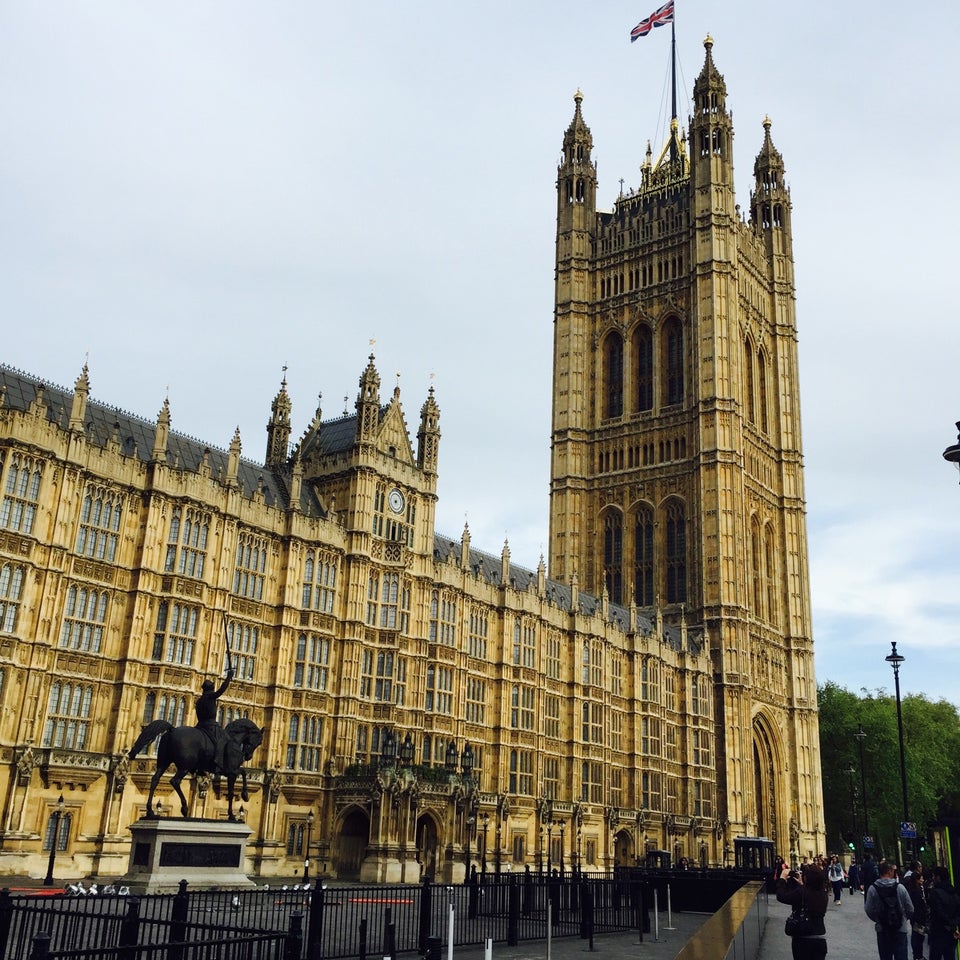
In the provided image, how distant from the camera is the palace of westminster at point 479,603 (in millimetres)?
41000

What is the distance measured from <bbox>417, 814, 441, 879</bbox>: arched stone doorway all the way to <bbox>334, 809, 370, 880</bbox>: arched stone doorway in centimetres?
289

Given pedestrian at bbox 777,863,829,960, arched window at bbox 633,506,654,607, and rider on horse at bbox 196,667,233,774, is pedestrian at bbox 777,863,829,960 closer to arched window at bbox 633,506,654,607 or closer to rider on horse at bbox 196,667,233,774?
rider on horse at bbox 196,667,233,774

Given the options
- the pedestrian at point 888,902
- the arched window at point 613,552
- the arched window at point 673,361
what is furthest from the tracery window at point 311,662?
the arched window at point 673,361

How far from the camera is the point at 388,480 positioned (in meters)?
56.1

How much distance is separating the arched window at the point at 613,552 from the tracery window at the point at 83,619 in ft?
209

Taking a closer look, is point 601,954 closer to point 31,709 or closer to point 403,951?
point 403,951

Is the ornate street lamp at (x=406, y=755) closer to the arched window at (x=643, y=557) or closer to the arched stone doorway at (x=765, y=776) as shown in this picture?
the arched window at (x=643, y=557)

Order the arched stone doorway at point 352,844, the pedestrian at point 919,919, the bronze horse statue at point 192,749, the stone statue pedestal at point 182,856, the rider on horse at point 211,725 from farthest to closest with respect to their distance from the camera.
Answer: the arched stone doorway at point 352,844 → the rider on horse at point 211,725 → the bronze horse statue at point 192,749 → the stone statue pedestal at point 182,856 → the pedestrian at point 919,919

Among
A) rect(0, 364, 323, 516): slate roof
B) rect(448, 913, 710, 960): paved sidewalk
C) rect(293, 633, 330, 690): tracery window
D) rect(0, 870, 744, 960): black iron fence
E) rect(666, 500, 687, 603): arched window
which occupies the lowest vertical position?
rect(448, 913, 710, 960): paved sidewalk

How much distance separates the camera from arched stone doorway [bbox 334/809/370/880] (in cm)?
4884

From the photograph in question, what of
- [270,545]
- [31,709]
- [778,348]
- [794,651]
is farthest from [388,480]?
[778,348]

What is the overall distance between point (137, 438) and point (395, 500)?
579 inches

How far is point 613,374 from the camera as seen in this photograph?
352ft

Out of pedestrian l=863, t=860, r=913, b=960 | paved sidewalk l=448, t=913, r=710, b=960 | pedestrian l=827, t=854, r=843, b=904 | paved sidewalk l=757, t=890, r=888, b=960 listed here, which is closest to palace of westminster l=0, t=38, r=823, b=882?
pedestrian l=827, t=854, r=843, b=904
